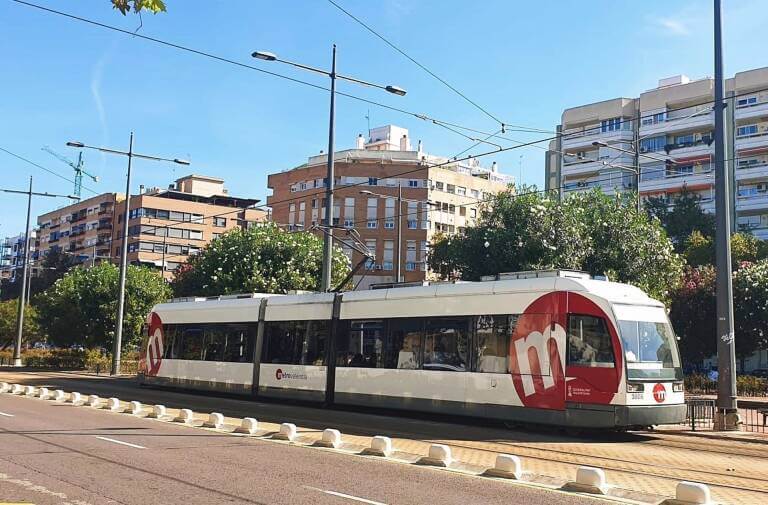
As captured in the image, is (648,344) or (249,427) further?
(648,344)

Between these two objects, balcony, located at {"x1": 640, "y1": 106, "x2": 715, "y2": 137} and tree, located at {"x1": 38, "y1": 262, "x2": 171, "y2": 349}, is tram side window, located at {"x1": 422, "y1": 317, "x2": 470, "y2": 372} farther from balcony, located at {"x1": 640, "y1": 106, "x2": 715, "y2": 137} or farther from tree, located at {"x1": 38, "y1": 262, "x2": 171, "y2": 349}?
balcony, located at {"x1": 640, "y1": 106, "x2": 715, "y2": 137}

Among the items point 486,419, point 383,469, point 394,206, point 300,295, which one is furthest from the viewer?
point 394,206

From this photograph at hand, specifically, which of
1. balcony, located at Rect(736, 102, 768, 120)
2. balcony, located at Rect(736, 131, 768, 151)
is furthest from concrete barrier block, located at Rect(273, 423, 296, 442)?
balcony, located at Rect(736, 102, 768, 120)

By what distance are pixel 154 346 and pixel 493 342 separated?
16405 mm

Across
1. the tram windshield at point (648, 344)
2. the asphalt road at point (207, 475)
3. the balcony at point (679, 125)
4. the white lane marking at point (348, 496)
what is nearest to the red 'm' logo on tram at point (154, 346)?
the asphalt road at point (207, 475)

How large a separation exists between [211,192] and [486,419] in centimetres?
9531

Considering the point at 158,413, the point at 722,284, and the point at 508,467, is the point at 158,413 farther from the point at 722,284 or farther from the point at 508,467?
the point at 722,284

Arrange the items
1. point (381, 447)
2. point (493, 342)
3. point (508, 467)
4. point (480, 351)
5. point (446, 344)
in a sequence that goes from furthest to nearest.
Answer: point (446, 344) < point (480, 351) < point (493, 342) < point (381, 447) < point (508, 467)

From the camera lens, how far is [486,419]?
17969 mm

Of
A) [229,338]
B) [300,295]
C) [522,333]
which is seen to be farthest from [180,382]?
[522,333]

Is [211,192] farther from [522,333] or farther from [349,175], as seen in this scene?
[522,333]

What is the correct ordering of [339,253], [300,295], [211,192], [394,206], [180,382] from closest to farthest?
[300,295] → [180,382] → [339,253] → [394,206] → [211,192]

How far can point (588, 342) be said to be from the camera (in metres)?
15.4

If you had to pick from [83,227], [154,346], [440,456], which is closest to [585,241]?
[154,346]
